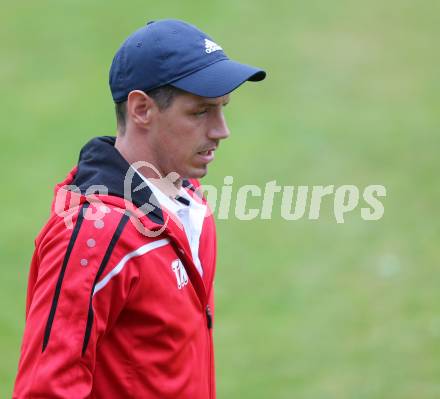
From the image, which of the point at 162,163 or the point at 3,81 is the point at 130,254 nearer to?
the point at 162,163

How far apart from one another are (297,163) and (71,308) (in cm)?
573

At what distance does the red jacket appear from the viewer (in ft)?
7.77

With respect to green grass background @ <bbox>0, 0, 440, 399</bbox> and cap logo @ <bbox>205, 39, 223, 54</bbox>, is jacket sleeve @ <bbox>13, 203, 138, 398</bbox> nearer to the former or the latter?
cap logo @ <bbox>205, 39, 223, 54</bbox>

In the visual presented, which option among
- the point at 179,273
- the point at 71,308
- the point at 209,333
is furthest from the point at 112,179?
the point at 209,333

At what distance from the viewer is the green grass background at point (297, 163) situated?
564 cm

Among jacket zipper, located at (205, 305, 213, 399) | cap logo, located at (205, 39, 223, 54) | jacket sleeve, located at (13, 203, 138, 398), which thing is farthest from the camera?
jacket zipper, located at (205, 305, 213, 399)

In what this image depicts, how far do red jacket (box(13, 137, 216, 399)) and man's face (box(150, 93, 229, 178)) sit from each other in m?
0.12

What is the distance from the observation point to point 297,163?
797 centimetres

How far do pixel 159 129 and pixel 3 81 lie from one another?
716 centimetres

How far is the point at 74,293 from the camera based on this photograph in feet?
7.79

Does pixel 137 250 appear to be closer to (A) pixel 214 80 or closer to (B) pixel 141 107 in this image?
(B) pixel 141 107

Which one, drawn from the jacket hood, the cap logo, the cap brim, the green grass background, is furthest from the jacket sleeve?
the green grass background

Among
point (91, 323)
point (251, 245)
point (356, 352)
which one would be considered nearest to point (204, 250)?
point (91, 323)

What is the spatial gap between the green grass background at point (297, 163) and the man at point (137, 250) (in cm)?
269
